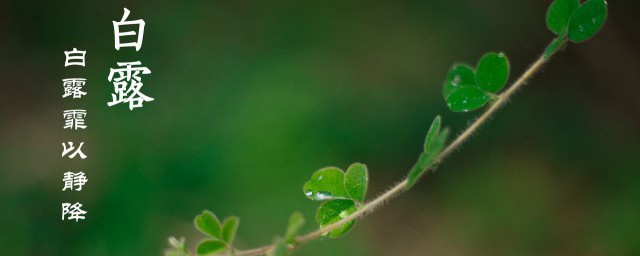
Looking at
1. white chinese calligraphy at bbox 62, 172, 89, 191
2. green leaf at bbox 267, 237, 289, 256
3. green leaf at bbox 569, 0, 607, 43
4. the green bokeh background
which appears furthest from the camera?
white chinese calligraphy at bbox 62, 172, 89, 191

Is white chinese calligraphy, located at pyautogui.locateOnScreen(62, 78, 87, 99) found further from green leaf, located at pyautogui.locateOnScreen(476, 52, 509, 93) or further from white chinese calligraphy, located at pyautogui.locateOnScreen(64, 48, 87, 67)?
green leaf, located at pyautogui.locateOnScreen(476, 52, 509, 93)


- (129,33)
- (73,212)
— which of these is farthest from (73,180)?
(129,33)

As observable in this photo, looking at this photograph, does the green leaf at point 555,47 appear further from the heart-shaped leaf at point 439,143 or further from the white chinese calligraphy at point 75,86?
the white chinese calligraphy at point 75,86

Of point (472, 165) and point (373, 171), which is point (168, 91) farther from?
point (472, 165)

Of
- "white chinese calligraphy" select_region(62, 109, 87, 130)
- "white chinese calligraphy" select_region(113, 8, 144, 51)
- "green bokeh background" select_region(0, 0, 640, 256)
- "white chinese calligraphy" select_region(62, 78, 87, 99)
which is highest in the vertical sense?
"white chinese calligraphy" select_region(113, 8, 144, 51)

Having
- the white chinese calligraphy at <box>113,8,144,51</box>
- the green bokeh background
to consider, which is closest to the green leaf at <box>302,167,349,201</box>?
the green bokeh background
